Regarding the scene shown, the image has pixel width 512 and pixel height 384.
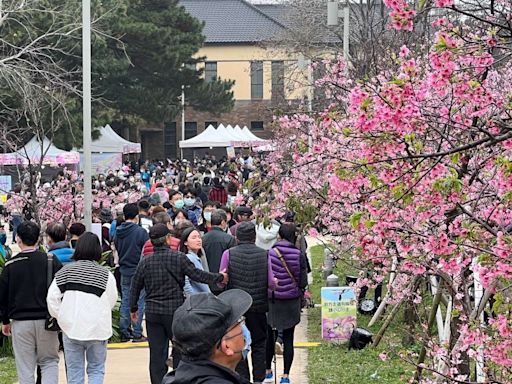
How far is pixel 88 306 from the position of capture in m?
8.30

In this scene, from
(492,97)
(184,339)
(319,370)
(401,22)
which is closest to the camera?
(184,339)

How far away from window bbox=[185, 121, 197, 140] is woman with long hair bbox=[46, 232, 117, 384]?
6083 centimetres

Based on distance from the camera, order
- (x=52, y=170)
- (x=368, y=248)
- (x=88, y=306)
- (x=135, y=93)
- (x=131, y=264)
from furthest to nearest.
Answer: (x=135, y=93), (x=52, y=170), (x=131, y=264), (x=88, y=306), (x=368, y=248)

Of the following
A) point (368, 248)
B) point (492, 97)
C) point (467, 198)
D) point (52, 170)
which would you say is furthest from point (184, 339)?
point (52, 170)

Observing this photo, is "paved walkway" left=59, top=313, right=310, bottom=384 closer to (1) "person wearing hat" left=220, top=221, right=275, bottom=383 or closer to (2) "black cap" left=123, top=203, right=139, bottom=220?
(1) "person wearing hat" left=220, top=221, right=275, bottom=383

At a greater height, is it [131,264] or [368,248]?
[368,248]

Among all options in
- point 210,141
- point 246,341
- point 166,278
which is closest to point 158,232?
point 166,278

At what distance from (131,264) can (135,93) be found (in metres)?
35.2

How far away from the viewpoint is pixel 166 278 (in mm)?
9133

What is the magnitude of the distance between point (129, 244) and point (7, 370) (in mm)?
2256

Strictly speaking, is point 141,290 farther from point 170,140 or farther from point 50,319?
point 170,140

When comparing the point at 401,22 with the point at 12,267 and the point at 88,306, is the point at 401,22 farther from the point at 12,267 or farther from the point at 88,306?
the point at 12,267

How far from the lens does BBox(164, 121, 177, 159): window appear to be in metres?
68.7

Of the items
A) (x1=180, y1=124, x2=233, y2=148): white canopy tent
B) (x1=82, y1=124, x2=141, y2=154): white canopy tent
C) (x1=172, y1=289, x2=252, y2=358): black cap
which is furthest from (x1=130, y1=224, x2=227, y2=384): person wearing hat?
(x1=180, y1=124, x2=233, y2=148): white canopy tent
